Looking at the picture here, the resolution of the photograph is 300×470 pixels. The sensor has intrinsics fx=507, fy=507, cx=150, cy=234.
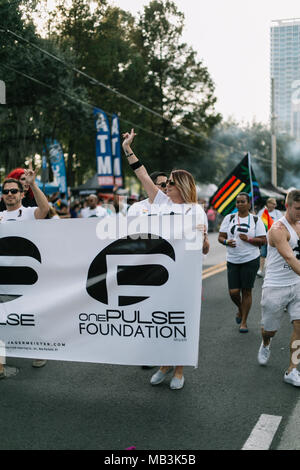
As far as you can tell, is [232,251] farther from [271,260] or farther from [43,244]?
[43,244]

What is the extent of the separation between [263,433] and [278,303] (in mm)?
1550

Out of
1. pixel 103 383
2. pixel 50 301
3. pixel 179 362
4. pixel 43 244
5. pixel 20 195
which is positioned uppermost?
pixel 20 195

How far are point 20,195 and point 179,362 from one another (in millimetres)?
2489

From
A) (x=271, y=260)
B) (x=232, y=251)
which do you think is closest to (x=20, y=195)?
(x=271, y=260)

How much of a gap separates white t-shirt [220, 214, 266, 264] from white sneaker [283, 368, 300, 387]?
243cm

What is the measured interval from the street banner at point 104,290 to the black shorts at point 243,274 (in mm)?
2692

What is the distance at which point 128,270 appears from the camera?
4.60m

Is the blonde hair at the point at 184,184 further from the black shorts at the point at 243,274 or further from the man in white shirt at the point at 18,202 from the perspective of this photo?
the black shorts at the point at 243,274

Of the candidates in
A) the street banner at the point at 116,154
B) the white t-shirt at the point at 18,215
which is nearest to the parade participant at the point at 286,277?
the white t-shirt at the point at 18,215

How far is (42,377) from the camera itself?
16.5 feet

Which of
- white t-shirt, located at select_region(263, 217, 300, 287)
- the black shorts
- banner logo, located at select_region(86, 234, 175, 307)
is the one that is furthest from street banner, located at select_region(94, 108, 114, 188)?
banner logo, located at select_region(86, 234, 175, 307)

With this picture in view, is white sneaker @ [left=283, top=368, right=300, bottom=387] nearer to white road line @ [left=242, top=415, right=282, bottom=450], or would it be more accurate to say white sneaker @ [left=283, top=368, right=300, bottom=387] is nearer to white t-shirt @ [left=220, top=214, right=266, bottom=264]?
white road line @ [left=242, top=415, right=282, bottom=450]

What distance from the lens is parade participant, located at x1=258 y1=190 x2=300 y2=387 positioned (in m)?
4.75

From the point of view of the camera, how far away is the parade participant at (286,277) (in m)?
4.75
